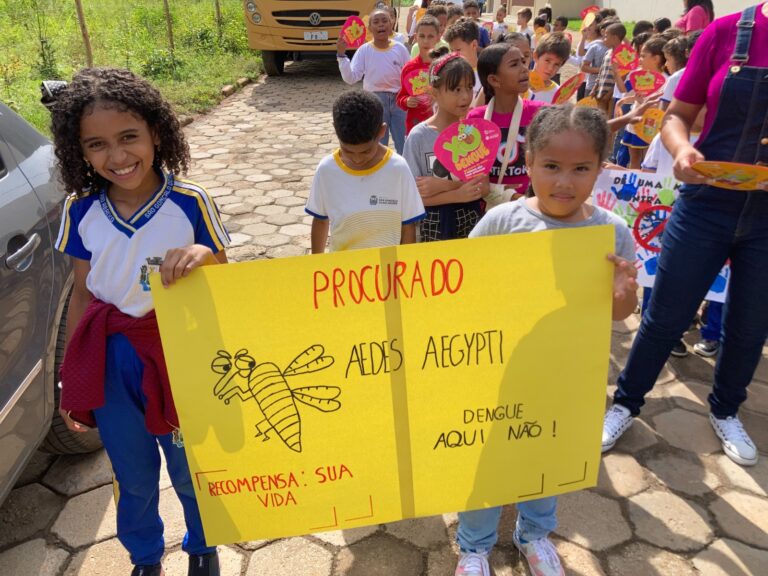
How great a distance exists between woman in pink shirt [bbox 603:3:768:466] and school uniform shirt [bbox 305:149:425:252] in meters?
0.95

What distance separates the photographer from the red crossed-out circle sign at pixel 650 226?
2900mm

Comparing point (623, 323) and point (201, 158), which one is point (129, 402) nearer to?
point (623, 323)

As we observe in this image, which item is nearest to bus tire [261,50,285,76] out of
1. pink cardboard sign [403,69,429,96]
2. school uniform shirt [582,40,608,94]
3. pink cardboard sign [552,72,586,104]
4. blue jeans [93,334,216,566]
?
school uniform shirt [582,40,608,94]

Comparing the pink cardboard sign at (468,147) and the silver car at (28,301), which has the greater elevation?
the pink cardboard sign at (468,147)

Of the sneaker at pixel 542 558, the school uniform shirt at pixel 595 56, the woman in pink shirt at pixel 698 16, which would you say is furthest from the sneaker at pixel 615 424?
the school uniform shirt at pixel 595 56

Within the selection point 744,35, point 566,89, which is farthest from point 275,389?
point 566,89

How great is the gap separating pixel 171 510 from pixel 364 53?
14.1 feet

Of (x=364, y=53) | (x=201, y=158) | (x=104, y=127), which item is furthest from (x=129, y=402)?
(x=201, y=158)

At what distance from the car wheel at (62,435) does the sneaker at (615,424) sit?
212 cm

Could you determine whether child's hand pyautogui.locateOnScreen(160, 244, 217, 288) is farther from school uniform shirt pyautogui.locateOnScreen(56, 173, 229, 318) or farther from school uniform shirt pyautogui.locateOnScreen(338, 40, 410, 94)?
school uniform shirt pyautogui.locateOnScreen(338, 40, 410, 94)

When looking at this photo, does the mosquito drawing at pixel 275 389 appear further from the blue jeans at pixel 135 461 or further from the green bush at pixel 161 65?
the green bush at pixel 161 65

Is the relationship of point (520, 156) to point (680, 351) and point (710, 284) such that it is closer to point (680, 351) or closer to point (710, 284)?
point (710, 284)

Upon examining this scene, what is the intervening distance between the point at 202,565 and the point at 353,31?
5.56m

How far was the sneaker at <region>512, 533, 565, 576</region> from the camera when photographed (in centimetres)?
181
